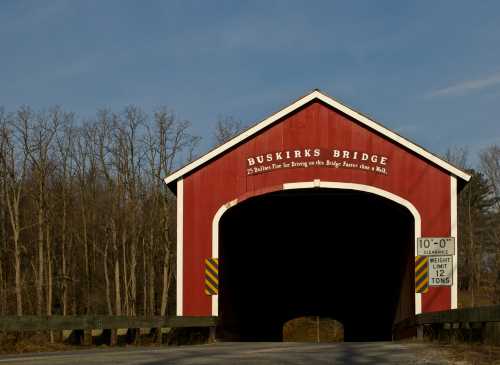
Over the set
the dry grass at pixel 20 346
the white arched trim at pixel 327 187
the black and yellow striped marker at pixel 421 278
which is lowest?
the dry grass at pixel 20 346

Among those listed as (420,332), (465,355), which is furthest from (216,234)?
(465,355)

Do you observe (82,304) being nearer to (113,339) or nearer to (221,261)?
(221,261)

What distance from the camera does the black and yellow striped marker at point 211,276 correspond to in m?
19.4

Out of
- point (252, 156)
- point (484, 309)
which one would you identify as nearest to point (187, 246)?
point (252, 156)

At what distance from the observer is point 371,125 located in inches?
779

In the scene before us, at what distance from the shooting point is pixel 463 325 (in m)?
14.0

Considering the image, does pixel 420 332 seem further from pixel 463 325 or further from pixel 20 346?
pixel 20 346

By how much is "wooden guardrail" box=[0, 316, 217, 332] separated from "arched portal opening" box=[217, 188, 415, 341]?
3.36m

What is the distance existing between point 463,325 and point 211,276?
726 centimetres

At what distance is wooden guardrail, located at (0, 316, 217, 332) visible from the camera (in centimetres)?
1358

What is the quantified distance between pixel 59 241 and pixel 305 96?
29083mm

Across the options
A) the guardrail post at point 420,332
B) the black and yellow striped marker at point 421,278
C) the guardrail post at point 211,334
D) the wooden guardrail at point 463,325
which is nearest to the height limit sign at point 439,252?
the wooden guardrail at point 463,325

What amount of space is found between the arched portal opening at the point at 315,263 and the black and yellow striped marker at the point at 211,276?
1.59m

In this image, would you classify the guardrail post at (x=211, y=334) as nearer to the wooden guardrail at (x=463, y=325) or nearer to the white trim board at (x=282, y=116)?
the white trim board at (x=282, y=116)
